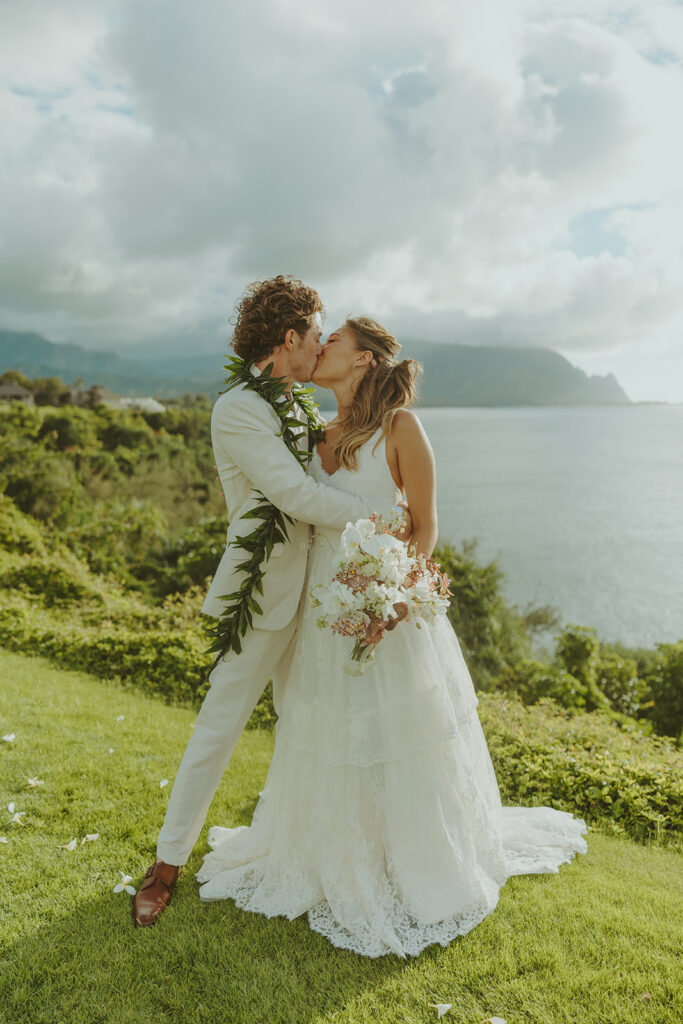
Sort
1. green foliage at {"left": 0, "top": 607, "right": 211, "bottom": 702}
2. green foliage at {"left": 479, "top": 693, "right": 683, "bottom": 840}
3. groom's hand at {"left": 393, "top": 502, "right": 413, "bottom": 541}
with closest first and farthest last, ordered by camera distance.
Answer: groom's hand at {"left": 393, "top": 502, "right": 413, "bottom": 541} < green foliage at {"left": 479, "top": 693, "right": 683, "bottom": 840} < green foliage at {"left": 0, "top": 607, "right": 211, "bottom": 702}

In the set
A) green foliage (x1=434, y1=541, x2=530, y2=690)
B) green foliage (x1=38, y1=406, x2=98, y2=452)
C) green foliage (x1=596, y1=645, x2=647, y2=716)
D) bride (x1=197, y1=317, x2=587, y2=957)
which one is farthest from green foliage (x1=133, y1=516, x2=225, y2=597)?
green foliage (x1=38, y1=406, x2=98, y2=452)

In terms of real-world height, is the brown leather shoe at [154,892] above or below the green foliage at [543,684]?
above

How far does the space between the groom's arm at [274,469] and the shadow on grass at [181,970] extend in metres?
1.93

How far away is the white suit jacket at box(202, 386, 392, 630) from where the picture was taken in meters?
3.21

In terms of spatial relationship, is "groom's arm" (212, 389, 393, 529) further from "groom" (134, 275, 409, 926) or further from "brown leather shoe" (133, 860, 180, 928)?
"brown leather shoe" (133, 860, 180, 928)

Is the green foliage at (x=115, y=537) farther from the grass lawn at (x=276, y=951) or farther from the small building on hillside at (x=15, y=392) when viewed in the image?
the small building on hillside at (x=15, y=392)

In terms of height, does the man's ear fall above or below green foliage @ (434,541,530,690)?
above

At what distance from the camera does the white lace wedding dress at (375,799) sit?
321cm

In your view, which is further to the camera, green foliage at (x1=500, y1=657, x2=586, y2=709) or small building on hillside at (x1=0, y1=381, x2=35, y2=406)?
small building on hillside at (x1=0, y1=381, x2=35, y2=406)

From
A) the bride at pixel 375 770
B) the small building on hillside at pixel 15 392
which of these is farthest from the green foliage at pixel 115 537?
the small building on hillside at pixel 15 392

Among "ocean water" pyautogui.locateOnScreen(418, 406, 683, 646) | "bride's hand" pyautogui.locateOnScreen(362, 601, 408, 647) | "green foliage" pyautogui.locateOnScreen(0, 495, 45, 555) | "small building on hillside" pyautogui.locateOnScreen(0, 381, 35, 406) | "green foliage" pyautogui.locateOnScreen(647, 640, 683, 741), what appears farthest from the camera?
"small building on hillside" pyautogui.locateOnScreen(0, 381, 35, 406)

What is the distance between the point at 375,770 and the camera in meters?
3.30

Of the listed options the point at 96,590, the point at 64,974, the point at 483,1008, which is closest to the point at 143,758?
the point at 64,974

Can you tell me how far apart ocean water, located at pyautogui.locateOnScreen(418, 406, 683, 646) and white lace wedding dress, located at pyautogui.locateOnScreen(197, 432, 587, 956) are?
9045mm
